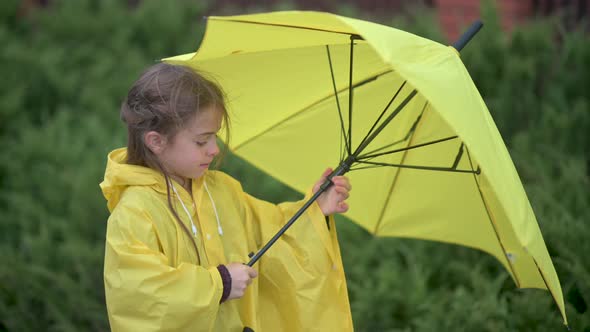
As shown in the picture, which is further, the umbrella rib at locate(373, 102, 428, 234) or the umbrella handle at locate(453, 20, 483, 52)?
the umbrella rib at locate(373, 102, 428, 234)

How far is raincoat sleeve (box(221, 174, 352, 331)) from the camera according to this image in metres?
2.98

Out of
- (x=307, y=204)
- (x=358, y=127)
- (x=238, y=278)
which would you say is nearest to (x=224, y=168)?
(x=358, y=127)

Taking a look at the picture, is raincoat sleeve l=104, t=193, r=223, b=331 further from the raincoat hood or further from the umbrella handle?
the umbrella handle

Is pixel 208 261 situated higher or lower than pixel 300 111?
lower

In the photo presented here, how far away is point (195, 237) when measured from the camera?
9.07 feet

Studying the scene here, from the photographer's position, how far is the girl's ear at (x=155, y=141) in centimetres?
272

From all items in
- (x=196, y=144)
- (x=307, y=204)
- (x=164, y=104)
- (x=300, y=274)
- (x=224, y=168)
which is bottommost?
(x=224, y=168)

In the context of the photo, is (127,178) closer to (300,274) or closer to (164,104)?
(164,104)

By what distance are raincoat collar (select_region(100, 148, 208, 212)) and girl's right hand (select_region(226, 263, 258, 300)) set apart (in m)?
0.30

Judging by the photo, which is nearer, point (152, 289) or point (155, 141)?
point (152, 289)

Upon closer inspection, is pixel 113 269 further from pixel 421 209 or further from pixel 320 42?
pixel 421 209

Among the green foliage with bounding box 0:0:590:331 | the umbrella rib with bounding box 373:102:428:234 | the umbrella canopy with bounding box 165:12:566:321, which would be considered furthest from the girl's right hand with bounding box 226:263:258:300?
the green foliage with bounding box 0:0:590:331

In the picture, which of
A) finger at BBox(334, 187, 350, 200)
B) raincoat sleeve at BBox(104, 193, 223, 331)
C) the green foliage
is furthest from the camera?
the green foliage

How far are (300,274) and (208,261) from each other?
15.3 inches
